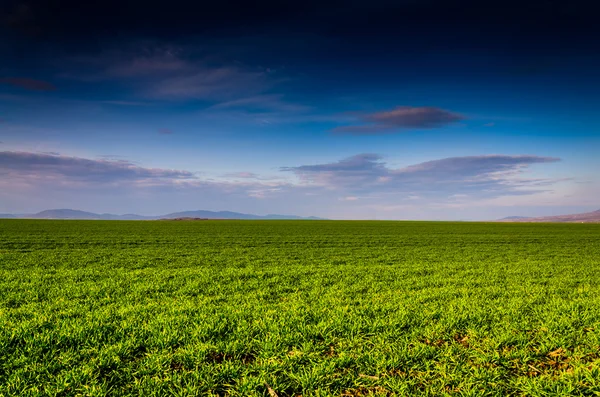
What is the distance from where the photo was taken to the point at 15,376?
4.98 m

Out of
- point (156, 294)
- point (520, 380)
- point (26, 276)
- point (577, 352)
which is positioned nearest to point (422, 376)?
point (520, 380)

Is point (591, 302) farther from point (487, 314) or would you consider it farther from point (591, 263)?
point (591, 263)

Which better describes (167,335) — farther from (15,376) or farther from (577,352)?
(577,352)

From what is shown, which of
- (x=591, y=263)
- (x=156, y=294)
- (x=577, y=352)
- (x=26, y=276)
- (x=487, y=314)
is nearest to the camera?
(x=577, y=352)

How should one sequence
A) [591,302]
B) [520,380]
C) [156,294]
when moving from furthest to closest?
[156,294]
[591,302]
[520,380]

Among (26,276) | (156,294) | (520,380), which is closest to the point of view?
(520,380)

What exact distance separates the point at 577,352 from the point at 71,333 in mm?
8961

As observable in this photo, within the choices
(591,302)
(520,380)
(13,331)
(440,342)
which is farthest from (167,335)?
(591,302)

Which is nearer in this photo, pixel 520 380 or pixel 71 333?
pixel 520 380

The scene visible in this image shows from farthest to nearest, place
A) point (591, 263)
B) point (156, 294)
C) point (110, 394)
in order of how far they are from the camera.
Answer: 1. point (591, 263)
2. point (156, 294)
3. point (110, 394)

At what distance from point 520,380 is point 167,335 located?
580 centimetres

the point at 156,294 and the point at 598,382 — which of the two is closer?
the point at 598,382

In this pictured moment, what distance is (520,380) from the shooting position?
16.7 feet

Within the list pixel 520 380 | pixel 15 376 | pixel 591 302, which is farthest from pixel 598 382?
pixel 15 376
